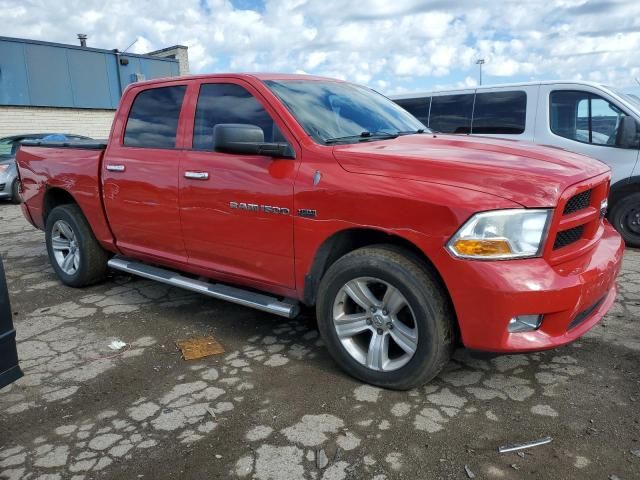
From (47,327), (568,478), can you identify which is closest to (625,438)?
(568,478)

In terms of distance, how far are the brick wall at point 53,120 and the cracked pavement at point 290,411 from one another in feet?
52.4

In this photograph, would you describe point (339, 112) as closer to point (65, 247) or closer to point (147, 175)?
point (147, 175)

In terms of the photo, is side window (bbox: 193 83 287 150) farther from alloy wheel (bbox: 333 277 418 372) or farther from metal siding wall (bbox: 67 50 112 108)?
metal siding wall (bbox: 67 50 112 108)

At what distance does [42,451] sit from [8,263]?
14.7 feet

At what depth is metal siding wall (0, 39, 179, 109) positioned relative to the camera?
17000mm

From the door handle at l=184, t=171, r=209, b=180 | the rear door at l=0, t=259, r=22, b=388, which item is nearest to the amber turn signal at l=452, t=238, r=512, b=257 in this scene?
the door handle at l=184, t=171, r=209, b=180

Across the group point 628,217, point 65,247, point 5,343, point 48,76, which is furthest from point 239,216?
point 48,76

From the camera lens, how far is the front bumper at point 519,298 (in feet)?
8.25

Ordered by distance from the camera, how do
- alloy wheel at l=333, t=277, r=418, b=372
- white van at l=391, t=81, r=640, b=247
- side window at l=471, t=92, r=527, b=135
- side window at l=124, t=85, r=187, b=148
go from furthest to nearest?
1. side window at l=471, t=92, r=527, b=135
2. white van at l=391, t=81, r=640, b=247
3. side window at l=124, t=85, r=187, b=148
4. alloy wheel at l=333, t=277, r=418, b=372

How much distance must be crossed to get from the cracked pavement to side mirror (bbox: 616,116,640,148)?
2836 millimetres

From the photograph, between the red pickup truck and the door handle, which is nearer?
the red pickup truck

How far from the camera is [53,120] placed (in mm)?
18469

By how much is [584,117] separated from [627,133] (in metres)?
0.56

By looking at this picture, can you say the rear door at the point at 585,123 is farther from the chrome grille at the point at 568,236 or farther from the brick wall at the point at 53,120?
the brick wall at the point at 53,120
